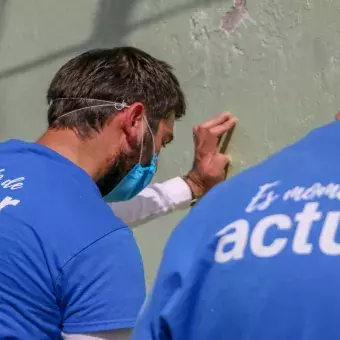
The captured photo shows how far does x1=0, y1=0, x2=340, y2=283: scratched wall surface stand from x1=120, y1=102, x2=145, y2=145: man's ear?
18.1 inches

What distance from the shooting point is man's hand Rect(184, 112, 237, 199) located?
6.54ft

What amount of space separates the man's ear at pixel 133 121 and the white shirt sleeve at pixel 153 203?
399 mm

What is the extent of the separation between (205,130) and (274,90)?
22 centimetres

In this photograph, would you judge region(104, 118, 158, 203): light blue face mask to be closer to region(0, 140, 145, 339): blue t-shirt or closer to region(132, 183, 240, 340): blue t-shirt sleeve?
Answer: region(0, 140, 145, 339): blue t-shirt

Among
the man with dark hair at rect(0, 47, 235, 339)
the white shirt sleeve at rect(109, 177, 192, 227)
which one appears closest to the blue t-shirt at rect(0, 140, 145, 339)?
the man with dark hair at rect(0, 47, 235, 339)

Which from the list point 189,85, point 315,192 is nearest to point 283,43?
point 189,85

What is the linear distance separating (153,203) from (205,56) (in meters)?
0.44

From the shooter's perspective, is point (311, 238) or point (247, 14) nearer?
point (311, 238)

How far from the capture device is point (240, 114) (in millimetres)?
2010

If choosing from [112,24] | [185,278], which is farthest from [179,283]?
[112,24]

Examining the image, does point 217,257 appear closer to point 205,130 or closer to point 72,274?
point 72,274

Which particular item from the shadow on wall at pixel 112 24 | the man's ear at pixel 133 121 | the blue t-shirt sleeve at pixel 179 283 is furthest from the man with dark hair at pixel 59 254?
the shadow on wall at pixel 112 24

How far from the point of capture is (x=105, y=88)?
5.29 feet

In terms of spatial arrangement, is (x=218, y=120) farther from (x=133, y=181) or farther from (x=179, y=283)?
(x=179, y=283)
